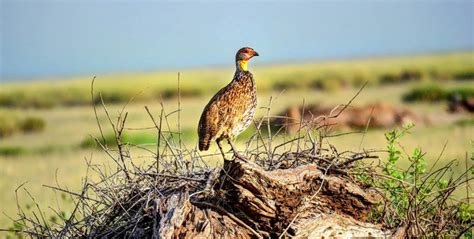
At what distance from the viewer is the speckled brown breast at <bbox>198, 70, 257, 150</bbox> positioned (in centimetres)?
764

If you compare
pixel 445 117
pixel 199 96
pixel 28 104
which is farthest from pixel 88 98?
pixel 445 117

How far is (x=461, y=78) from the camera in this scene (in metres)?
57.8

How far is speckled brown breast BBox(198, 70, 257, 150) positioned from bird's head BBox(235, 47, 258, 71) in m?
0.24

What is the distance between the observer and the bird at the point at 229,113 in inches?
301

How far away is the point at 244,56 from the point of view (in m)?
8.05

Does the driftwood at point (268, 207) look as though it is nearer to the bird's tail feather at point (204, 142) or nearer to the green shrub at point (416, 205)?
the green shrub at point (416, 205)

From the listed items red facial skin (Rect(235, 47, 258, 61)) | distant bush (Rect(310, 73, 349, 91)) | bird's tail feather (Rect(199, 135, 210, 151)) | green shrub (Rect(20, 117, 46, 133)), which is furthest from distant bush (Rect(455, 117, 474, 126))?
distant bush (Rect(310, 73, 349, 91))

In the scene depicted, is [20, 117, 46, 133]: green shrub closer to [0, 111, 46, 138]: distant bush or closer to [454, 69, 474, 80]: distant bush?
[0, 111, 46, 138]: distant bush

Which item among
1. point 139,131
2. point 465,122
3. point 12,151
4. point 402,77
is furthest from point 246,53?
point 402,77

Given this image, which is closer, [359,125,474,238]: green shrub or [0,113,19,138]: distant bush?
[359,125,474,238]: green shrub

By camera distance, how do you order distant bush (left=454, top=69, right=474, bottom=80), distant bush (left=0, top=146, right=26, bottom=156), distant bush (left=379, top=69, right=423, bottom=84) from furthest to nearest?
distant bush (left=379, top=69, right=423, bottom=84) → distant bush (left=454, top=69, right=474, bottom=80) → distant bush (left=0, top=146, right=26, bottom=156)

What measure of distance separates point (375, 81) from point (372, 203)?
52301 mm

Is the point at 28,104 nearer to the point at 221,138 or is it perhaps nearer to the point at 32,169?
the point at 32,169

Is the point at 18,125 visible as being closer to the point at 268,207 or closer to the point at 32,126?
the point at 32,126
